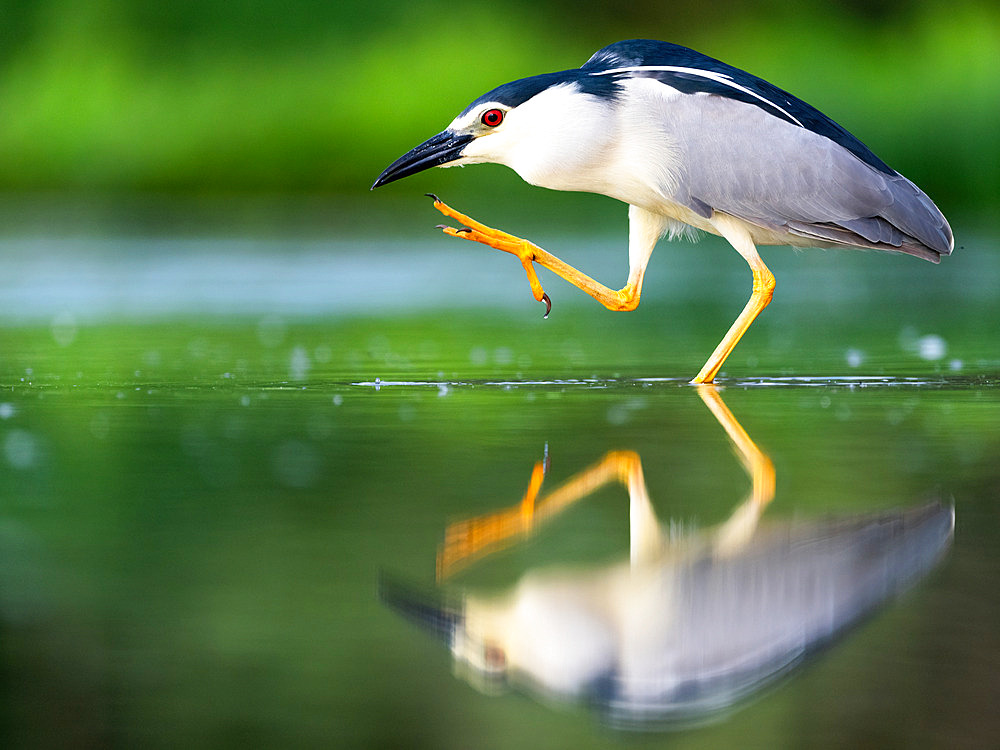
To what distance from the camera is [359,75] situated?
23859mm

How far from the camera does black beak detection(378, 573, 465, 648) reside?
9.52ft

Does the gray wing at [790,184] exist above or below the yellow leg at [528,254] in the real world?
above

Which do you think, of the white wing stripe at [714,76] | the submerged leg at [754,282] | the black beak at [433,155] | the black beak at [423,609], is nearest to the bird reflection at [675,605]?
the black beak at [423,609]

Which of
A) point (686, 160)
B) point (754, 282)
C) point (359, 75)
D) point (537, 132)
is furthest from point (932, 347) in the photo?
point (359, 75)

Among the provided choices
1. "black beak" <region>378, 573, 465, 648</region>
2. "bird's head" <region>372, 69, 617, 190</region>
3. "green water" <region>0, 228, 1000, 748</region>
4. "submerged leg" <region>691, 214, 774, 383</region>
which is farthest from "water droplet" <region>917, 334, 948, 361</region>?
"black beak" <region>378, 573, 465, 648</region>

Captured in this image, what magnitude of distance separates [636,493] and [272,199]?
18.4 meters

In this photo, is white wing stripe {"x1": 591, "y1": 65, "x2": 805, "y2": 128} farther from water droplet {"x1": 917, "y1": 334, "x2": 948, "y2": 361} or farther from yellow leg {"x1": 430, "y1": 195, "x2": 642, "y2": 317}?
water droplet {"x1": 917, "y1": 334, "x2": 948, "y2": 361}

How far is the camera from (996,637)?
9.18 ft

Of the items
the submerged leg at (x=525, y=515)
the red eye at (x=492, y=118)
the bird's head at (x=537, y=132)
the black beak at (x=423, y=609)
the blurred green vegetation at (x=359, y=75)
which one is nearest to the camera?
the black beak at (x=423, y=609)

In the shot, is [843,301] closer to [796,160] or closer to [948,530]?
[796,160]

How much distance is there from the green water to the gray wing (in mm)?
600

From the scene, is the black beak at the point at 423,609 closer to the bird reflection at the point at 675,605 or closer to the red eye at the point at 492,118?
the bird reflection at the point at 675,605

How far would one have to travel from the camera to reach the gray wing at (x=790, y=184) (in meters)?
6.82

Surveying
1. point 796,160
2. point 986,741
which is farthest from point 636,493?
point 796,160
